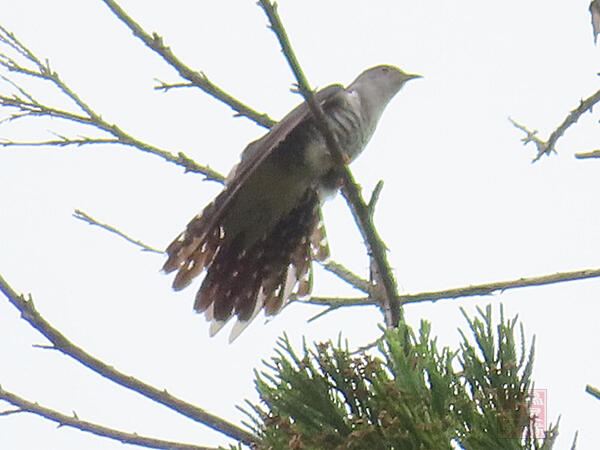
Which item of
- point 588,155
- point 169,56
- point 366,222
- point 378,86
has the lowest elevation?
point 366,222

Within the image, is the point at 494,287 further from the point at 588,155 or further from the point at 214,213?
the point at 214,213

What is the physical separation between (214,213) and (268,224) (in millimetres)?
303

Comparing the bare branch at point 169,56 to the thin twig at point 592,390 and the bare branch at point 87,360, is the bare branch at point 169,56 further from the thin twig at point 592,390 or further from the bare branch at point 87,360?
the thin twig at point 592,390

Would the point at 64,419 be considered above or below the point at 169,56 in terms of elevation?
below

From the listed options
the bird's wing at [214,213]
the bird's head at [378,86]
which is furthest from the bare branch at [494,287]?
the bird's head at [378,86]

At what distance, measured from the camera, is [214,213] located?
390 cm

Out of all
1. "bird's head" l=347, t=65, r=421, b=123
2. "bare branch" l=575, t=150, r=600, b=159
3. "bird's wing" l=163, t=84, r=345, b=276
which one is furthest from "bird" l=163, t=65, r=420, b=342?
"bare branch" l=575, t=150, r=600, b=159

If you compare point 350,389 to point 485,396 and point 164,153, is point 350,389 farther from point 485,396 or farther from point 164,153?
point 164,153

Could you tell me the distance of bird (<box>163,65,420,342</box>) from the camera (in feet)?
12.6

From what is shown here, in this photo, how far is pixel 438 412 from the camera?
1321 millimetres

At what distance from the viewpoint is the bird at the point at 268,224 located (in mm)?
3834

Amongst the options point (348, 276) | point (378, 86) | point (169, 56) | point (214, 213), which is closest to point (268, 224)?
point (214, 213)

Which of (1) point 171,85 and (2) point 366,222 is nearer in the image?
(2) point 366,222

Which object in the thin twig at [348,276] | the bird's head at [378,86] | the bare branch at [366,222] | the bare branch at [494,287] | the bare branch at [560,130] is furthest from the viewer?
the bird's head at [378,86]
